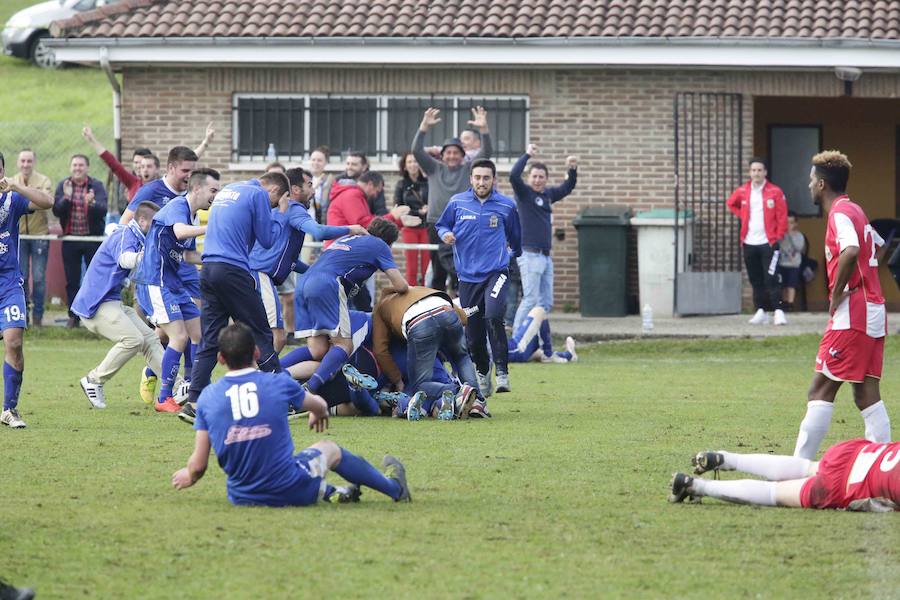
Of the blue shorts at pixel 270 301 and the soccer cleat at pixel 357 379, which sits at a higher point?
the blue shorts at pixel 270 301

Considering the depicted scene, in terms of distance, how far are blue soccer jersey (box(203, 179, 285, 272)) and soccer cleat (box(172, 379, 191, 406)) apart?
5.33 ft

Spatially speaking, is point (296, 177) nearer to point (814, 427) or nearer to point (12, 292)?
point (12, 292)

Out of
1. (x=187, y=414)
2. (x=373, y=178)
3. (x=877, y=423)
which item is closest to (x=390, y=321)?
(x=187, y=414)

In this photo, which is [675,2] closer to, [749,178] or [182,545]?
[749,178]

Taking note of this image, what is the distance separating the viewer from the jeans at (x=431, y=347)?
11.9 metres

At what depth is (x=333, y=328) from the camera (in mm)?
12156

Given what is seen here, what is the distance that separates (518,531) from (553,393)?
265 inches

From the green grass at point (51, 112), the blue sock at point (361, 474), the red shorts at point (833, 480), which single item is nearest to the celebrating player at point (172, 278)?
the blue sock at point (361, 474)

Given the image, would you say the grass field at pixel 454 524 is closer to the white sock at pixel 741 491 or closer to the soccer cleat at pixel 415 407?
the white sock at pixel 741 491

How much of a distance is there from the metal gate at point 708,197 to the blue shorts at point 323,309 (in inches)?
380

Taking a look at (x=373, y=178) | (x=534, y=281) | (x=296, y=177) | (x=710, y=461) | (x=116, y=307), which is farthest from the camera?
(x=534, y=281)

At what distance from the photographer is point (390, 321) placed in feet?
39.9

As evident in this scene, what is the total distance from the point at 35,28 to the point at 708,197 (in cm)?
2820

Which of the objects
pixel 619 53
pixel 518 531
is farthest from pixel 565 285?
pixel 518 531
